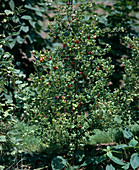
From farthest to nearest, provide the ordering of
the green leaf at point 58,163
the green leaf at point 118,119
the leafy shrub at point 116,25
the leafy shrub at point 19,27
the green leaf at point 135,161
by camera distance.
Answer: the leafy shrub at point 116,25
the leafy shrub at point 19,27
the green leaf at point 118,119
the green leaf at point 58,163
the green leaf at point 135,161

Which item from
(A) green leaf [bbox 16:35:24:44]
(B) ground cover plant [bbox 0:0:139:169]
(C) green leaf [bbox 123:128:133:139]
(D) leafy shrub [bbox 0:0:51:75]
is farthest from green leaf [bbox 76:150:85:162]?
(A) green leaf [bbox 16:35:24:44]

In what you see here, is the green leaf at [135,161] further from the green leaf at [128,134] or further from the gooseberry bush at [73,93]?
the gooseberry bush at [73,93]

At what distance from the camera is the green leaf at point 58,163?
189 centimetres

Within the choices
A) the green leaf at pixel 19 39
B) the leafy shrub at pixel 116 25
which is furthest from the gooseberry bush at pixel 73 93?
the leafy shrub at pixel 116 25

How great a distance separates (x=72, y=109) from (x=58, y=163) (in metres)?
0.45

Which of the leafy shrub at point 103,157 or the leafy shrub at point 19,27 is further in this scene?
the leafy shrub at point 19,27

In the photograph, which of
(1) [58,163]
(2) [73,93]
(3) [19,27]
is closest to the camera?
(1) [58,163]

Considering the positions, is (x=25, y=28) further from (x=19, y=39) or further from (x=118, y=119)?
(x=118, y=119)

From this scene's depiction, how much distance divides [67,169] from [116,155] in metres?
0.43

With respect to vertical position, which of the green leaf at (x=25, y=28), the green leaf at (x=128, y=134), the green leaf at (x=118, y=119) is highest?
the green leaf at (x=25, y=28)

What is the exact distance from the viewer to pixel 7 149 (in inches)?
82.0

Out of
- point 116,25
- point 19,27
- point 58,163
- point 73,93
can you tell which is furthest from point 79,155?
point 116,25

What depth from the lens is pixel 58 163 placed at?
6.28ft

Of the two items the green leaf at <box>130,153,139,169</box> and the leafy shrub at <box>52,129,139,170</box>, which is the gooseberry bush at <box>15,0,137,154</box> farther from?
the green leaf at <box>130,153,139,169</box>
